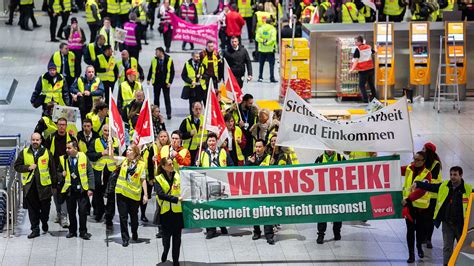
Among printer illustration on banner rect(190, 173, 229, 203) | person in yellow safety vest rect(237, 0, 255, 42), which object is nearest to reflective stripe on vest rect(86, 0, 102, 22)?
person in yellow safety vest rect(237, 0, 255, 42)

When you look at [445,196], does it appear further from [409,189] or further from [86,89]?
[86,89]

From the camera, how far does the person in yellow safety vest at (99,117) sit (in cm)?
2192

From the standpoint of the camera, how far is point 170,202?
59.3 ft

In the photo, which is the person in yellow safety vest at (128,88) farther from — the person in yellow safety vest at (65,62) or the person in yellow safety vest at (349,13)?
the person in yellow safety vest at (349,13)

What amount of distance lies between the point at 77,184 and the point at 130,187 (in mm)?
949

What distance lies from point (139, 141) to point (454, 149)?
8.31 m

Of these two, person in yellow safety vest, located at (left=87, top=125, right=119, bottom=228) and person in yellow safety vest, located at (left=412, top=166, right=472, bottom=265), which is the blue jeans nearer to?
person in yellow safety vest, located at (left=87, top=125, right=119, bottom=228)

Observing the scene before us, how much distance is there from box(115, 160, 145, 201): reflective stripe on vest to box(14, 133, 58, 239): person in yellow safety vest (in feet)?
4.12

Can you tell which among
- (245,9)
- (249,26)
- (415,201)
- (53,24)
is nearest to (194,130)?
(415,201)

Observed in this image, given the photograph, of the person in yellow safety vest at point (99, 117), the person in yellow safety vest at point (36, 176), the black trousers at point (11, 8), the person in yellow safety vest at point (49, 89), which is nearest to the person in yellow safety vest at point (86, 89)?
Answer: the person in yellow safety vest at point (49, 89)

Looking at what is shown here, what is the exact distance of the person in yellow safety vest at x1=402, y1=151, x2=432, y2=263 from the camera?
18.3 m

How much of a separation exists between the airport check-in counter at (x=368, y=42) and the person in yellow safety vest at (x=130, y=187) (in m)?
12.3

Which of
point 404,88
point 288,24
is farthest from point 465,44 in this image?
point 288,24

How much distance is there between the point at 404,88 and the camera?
3100 centimetres
